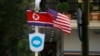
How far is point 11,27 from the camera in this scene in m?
7.70

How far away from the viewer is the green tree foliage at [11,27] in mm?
7605

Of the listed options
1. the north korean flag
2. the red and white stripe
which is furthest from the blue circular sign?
the red and white stripe

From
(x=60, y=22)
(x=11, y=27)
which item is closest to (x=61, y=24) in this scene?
(x=60, y=22)

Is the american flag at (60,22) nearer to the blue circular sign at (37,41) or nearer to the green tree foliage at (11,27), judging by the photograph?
the blue circular sign at (37,41)

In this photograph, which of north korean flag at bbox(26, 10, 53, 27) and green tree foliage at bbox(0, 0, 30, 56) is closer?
green tree foliage at bbox(0, 0, 30, 56)

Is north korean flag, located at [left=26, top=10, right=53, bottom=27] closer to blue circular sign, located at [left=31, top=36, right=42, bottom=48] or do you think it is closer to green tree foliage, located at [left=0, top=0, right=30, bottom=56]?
blue circular sign, located at [left=31, top=36, right=42, bottom=48]

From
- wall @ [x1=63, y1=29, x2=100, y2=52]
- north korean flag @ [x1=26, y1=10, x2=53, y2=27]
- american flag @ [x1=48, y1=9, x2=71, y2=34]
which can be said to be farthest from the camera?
wall @ [x1=63, y1=29, x2=100, y2=52]

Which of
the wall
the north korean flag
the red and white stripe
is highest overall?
the north korean flag

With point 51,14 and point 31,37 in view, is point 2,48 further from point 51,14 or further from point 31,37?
point 51,14

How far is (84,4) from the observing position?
27.5ft

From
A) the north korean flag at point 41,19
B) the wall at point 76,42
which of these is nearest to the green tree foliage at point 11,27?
the north korean flag at point 41,19

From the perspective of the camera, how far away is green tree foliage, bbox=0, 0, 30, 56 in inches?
299

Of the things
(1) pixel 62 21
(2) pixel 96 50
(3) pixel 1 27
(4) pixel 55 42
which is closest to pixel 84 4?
(3) pixel 1 27

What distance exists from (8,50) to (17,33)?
0.38 metres
